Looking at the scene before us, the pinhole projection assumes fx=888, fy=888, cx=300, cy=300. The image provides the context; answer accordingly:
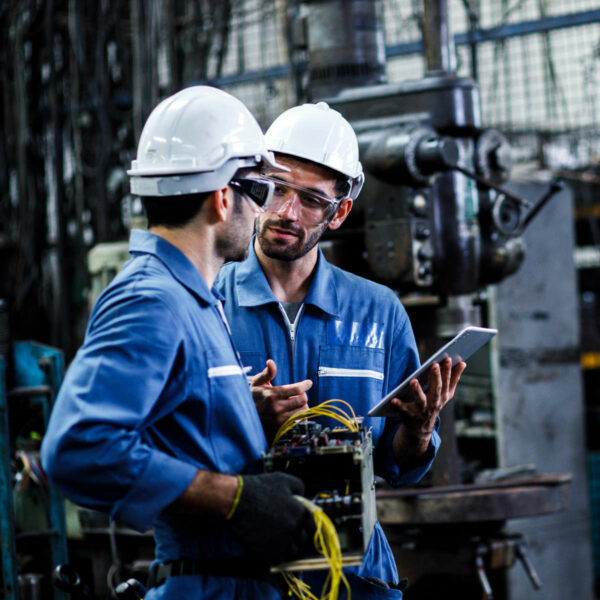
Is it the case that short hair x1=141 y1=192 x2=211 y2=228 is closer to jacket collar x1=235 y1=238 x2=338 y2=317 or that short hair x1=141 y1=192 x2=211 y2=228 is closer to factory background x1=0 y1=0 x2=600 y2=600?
jacket collar x1=235 y1=238 x2=338 y2=317

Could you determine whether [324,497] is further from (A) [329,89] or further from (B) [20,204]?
(B) [20,204]

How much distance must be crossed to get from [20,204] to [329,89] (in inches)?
112

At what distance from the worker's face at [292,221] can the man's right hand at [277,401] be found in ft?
1.49

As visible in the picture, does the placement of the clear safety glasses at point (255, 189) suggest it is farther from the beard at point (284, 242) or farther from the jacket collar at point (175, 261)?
the beard at point (284, 242)

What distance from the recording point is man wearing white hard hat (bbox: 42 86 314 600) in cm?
140

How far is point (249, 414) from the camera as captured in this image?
1692 millimetres

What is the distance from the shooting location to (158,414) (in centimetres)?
152

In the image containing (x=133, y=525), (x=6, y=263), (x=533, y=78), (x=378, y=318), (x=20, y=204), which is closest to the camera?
(x=133, y=525)

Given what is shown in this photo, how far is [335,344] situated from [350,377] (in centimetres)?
9

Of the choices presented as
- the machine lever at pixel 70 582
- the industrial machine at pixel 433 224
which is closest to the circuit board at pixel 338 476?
the machine lever at pixel 70 582

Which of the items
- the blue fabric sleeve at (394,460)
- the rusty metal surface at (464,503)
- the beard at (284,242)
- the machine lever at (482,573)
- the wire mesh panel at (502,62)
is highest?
the wire mesh panel at (502,62)

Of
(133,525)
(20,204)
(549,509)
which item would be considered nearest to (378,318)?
(133,525)

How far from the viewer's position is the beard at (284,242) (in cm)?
224

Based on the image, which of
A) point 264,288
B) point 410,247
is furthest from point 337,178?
point 410,247
